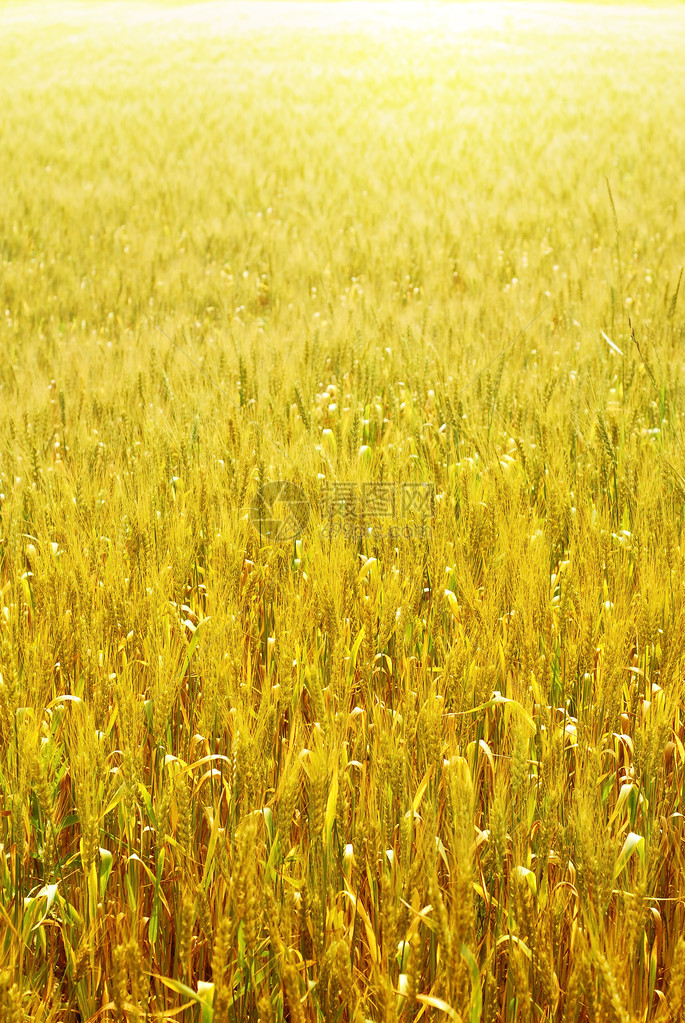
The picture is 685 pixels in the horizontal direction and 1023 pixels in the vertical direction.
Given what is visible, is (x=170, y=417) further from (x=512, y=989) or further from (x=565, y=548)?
→ (x=512, y=989)

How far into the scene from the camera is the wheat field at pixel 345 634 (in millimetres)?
1013

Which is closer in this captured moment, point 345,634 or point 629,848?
point 629,848

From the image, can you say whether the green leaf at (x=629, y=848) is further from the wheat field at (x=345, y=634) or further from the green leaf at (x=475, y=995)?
the green leaf at (x=475, y=995)

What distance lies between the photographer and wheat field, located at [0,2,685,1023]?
101 centimetres

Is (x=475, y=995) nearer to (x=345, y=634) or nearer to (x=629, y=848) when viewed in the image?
(x=629, y=848)

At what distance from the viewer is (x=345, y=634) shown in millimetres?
1535

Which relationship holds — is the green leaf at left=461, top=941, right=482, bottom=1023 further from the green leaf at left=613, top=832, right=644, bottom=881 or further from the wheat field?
the green leaf at left=613, top=832, right=644, bottom=881

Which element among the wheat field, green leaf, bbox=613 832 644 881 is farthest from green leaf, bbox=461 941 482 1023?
green leaf, bbox=613 832 644 881

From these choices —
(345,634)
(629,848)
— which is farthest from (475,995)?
(345,634)

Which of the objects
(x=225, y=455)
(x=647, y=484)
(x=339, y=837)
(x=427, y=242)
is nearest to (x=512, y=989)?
(x=339, y=837)

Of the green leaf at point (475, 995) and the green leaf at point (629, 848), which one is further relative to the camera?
the green leaf at point (629, 848)

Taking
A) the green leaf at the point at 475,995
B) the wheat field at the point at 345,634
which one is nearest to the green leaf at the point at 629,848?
the wheat field at the point at 345,634

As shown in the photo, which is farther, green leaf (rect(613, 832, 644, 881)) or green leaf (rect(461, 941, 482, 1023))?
green leaf (rect(613, 832, 644, 881))

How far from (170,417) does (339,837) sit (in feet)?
6.66
